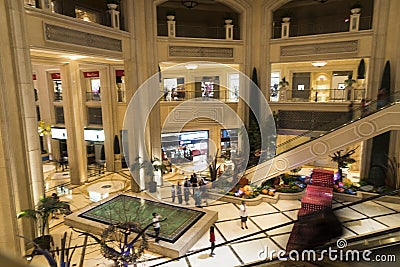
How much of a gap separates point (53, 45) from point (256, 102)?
9.70 metres

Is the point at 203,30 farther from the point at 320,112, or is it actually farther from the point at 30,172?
the point at 30,172

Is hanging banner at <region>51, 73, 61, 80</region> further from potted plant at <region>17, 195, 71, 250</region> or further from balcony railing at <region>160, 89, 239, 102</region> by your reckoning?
potted plant at <region>17, 195, 71, 250</region>

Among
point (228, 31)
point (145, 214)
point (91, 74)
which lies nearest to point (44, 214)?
point (145, 214)

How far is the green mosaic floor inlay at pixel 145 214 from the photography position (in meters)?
8.92

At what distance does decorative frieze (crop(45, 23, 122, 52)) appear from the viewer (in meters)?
8.41

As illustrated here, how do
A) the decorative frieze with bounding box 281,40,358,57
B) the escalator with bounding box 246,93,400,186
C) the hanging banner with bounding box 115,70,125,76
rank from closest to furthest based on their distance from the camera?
the escalator with bounding box 246,93,400,186, the decorative frieze with bounding box 281,40,358,57, the hanging banner with bounding box 115,70,125,76

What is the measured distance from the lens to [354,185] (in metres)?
12.2

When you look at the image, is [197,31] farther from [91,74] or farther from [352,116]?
[352,116]

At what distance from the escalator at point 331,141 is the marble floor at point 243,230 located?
61.5 inches

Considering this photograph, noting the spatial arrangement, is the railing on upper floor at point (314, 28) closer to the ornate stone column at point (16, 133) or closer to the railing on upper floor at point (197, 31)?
the railing on upper floor at point (197, 31)

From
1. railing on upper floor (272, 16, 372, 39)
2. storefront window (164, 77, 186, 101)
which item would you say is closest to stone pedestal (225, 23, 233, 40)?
railing on upper floor (272, 16, 372, 39)

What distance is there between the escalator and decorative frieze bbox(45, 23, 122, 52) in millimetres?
7994

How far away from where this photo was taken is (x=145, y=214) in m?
10.1

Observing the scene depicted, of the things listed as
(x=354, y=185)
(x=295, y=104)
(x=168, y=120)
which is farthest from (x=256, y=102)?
(x=354, y=185)
